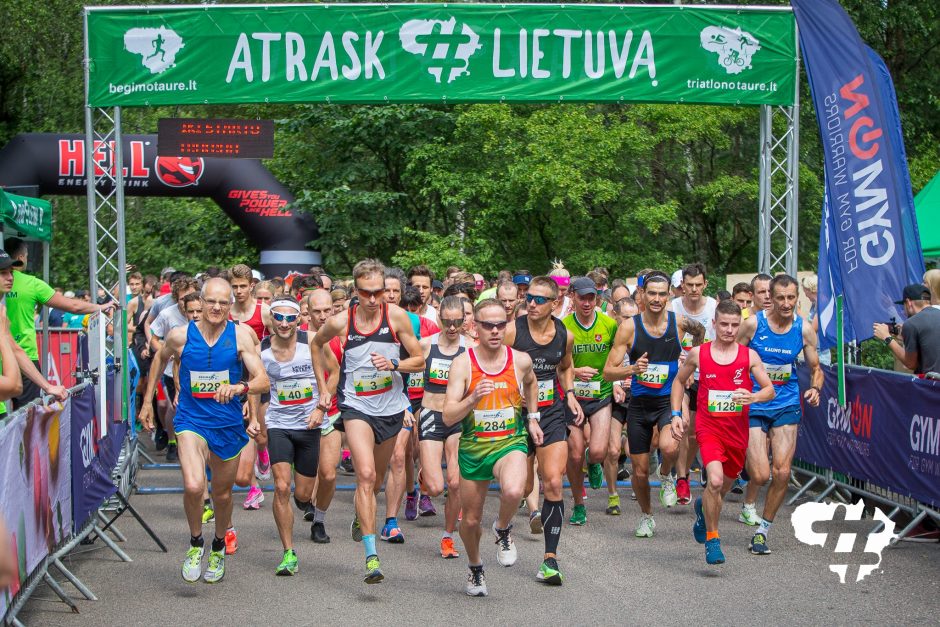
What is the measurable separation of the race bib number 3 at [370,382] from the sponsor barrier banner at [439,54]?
18.2 ft

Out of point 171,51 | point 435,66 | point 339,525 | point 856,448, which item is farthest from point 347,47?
point 856,448

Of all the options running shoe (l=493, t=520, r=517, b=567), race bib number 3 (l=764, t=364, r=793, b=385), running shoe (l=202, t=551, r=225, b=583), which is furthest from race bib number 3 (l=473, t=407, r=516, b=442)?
race bib number 3 (l=764, t=364, r=793, b=385)

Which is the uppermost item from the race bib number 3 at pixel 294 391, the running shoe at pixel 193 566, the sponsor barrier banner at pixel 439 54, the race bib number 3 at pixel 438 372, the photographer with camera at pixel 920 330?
the sponsor barrier banner at pixel 439 54

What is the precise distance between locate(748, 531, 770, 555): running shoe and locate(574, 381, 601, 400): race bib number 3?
1.93 meters

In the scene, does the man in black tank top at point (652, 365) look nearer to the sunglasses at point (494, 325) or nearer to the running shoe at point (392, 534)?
the running shoe at point (392, 534)

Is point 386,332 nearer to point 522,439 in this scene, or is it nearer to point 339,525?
point 522,439

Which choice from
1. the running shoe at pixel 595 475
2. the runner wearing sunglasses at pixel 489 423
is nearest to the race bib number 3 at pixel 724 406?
the runner wearing sunglasses at pixel 489 423

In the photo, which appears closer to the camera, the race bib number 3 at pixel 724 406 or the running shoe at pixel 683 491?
the race bib number 3 at pixel 724 406

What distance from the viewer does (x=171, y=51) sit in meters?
13.3

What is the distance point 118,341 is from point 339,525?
3855mm

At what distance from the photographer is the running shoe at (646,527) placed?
387 inches

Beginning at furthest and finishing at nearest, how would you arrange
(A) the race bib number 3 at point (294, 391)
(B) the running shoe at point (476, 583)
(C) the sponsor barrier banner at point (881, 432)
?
1. (C) the sponsor barrier banner at point (881, 432)
2. (A) the race bib number 3 at point (294, 391)
3. (B) the running shoe at point (476, 583)

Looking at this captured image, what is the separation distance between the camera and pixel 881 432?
404 inches

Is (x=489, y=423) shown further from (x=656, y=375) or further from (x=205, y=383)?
(x=656, y=375)
